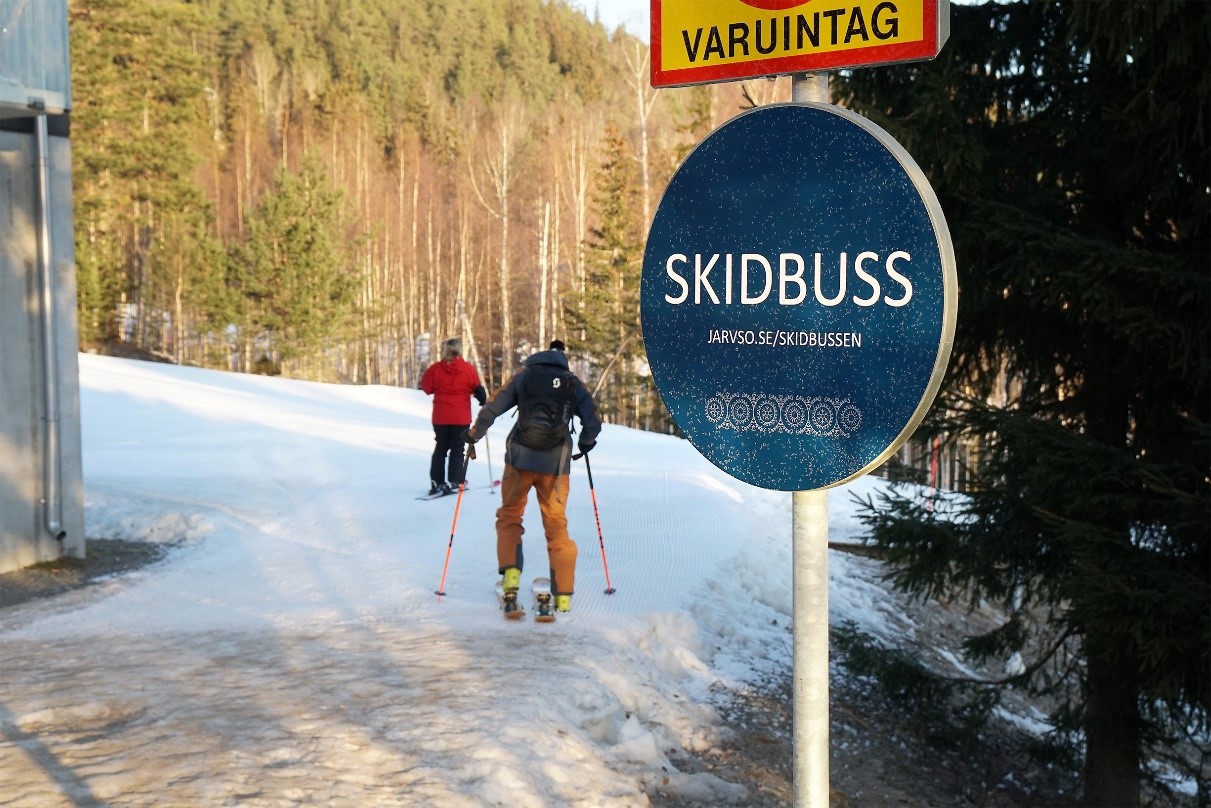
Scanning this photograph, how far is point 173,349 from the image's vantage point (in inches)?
2016

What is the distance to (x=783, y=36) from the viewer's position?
225 cm

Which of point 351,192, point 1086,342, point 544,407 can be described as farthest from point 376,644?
point 351,192

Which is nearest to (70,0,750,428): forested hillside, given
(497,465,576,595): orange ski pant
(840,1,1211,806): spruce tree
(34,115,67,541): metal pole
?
(34,115,67,541): metal pole

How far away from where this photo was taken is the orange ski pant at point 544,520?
830cm

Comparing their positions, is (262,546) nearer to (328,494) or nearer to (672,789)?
(328,494)

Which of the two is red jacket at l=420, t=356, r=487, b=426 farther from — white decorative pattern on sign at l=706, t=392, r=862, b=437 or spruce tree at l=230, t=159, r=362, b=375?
spruce tree at l=230, t=159, r=362, b=375

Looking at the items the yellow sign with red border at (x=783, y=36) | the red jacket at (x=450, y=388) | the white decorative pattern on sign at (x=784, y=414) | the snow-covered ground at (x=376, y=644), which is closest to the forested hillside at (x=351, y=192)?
the red jacket at (x=450, y=388)

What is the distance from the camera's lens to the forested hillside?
38219mm

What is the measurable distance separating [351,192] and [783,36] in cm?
6078

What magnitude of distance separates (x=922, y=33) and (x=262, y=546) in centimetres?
995

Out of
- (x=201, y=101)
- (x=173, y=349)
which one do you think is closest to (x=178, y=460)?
(x=173, y=349)

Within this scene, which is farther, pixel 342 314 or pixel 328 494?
pixel 342 314

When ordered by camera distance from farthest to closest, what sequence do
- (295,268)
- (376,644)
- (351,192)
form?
(351,192)
(295,268)
(376,644)

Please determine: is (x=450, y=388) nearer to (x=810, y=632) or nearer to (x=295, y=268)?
(x=810, y=632)
